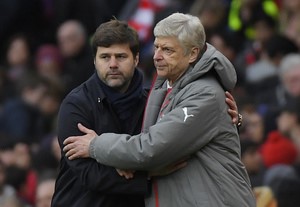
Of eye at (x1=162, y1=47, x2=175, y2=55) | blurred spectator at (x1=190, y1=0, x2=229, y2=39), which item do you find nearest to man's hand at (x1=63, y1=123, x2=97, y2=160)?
eye at (x1=162, y1=47, x2=175, y2=55)

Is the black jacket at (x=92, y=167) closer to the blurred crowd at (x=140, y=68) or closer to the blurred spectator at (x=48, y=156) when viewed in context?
the blurred crowd at (x=140, y=68)

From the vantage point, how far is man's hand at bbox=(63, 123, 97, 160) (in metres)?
8.82

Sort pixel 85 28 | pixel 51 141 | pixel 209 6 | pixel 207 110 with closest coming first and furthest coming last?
pixel 207 110 → pixel 51 141 → pixel 209 6 → pixel 85 28

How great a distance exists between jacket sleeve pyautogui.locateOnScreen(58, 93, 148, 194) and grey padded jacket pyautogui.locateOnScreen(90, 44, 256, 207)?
13 centimetres

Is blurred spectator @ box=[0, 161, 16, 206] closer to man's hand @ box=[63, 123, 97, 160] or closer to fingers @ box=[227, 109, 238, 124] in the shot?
man's hand @ box=[63, 123, 97, 160]

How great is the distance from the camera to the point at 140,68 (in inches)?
579

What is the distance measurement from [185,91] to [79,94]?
796 millimetres

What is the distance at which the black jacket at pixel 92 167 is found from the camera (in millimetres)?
8797

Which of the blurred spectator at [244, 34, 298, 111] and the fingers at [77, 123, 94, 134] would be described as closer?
the fingers at [77, 123, 94, 134]

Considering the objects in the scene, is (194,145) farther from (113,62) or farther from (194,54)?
(113,62)

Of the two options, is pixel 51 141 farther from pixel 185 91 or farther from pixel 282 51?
pixel 185 91

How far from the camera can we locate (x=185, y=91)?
8.62m

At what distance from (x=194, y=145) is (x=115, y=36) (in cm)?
91

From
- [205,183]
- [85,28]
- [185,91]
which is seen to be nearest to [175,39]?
[185,91]
